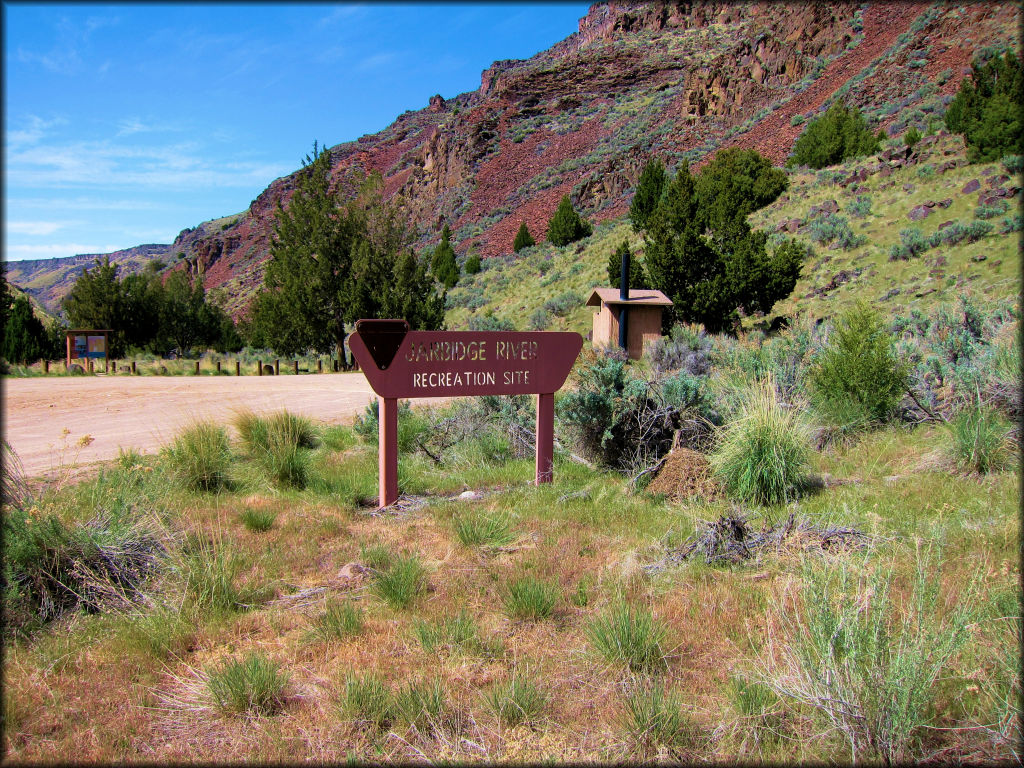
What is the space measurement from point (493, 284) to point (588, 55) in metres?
56.9

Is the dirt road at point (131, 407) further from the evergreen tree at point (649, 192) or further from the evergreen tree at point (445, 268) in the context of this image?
the evergreen tree at point (445, 268)

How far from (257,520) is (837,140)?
36.1 metres

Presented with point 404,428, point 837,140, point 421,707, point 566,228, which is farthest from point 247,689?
point 566,228

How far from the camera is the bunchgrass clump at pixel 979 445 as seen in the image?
5539 millimetres

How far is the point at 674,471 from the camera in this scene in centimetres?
571

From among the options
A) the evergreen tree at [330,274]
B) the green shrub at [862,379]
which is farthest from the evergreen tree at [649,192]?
the green shrub at [862,379]

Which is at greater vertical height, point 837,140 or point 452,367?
point 837,140

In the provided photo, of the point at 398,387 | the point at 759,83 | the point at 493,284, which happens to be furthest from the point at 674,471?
the point at 759,83

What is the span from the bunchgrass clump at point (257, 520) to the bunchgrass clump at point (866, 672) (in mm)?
3611

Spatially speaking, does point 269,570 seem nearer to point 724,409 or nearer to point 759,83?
point 724,409

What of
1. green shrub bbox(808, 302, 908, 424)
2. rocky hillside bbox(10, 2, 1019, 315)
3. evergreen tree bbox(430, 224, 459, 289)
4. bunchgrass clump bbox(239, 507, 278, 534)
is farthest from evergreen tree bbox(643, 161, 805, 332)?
evergreen tree bbox(430, 224, 459, 289)

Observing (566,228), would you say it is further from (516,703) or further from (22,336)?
(516,703)

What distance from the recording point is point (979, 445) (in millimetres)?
5547

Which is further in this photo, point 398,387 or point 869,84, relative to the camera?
point 869,84
